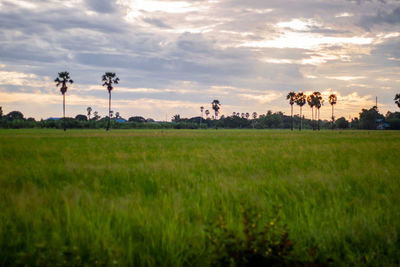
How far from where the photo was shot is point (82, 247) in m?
3.62

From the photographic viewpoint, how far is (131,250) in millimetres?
3439

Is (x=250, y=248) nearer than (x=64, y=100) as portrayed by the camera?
Yes

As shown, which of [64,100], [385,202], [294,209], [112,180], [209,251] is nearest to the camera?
[209,251]

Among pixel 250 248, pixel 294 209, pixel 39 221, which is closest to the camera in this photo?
pixel 250 248

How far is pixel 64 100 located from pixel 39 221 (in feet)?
341

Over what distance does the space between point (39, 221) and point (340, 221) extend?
15.2ft

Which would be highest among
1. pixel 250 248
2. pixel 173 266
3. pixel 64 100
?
pixel 64 100

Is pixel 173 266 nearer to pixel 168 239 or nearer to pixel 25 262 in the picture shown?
pixel 168 239

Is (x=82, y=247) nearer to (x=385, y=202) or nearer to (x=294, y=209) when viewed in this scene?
(x=294, y=209)

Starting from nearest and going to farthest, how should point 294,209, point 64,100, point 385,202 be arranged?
point 294,209 → point 385,202 → point 64,100

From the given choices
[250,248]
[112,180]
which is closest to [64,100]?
[112,180]

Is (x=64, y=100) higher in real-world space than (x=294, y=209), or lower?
higher

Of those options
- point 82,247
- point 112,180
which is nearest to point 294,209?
point 82,247

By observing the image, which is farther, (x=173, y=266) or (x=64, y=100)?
(x=64, y=100)
